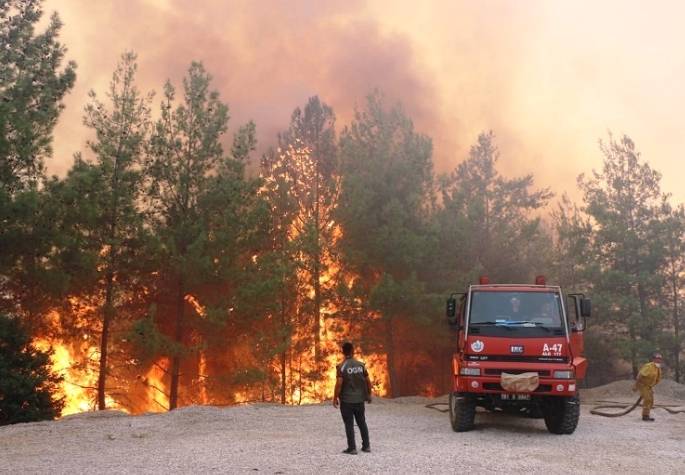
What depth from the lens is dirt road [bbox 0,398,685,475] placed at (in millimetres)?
9070

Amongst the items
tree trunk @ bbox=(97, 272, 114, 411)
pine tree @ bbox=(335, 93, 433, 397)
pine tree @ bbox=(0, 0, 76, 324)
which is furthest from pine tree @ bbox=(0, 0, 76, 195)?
pine tree @ bbox=(335, 93, 433, 397)

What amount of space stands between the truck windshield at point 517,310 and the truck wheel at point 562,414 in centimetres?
151

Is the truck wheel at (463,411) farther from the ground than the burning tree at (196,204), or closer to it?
closer to it

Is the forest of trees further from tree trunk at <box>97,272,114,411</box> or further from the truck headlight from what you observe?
the truck headlight

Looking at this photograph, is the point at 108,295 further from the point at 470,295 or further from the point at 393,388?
the point at 470,295

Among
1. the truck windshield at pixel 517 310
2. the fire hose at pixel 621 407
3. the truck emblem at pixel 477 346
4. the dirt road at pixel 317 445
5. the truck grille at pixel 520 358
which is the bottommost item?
the fire hose at pixel 621 407

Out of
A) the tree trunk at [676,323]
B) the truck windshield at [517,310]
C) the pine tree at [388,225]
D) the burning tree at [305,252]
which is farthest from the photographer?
the tree trunk at [676,323]

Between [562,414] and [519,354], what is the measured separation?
1.63 meters

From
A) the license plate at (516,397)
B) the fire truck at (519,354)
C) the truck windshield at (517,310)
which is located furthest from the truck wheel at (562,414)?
the truck windshield at (517,310)

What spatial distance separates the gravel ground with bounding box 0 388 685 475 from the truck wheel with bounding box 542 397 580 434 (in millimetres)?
243

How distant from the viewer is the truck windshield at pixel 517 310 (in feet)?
39.0

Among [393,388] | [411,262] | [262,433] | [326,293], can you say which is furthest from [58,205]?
[393,388]

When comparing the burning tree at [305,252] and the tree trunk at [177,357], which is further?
the burning tree at [305,252]

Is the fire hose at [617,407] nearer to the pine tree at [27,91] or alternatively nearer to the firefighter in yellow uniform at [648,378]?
the firefighter in yellow uniform at [648,378]
